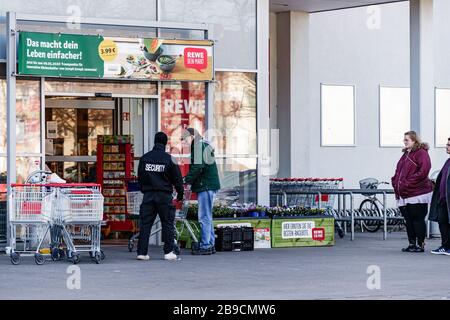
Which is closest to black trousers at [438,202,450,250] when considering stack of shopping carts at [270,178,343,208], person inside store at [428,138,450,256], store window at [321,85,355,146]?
person inside store at [428,138,450,256]

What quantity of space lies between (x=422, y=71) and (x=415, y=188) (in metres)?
4.97

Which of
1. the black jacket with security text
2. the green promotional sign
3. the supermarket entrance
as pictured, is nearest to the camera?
the black jacket with security text

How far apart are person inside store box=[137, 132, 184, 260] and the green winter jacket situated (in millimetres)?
914

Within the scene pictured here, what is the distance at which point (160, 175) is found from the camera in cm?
1734

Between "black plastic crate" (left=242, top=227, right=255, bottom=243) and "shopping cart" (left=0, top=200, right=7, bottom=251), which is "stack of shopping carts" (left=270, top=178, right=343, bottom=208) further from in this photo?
"shopping cart" (left=0, top=200, right=7, bottom=251)

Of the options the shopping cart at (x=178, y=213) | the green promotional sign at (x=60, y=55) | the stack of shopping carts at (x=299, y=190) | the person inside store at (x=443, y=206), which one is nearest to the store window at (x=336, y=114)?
the stack of shopping carts at (x=299, y=190)

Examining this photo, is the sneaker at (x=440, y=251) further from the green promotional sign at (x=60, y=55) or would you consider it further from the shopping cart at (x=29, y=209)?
the shopping cart at (x=29, y=209)

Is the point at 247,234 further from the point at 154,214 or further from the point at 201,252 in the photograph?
the point at 154,214

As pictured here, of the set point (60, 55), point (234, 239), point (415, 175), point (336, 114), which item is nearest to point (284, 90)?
point (336, 114)

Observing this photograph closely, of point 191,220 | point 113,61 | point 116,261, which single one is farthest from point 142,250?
point 113,61

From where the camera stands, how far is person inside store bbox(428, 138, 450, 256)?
18.7m

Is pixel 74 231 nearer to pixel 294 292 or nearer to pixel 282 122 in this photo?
pixel 294 292

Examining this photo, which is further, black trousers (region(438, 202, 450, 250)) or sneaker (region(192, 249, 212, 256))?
black trousers (region(438, 202, 450, 250))
